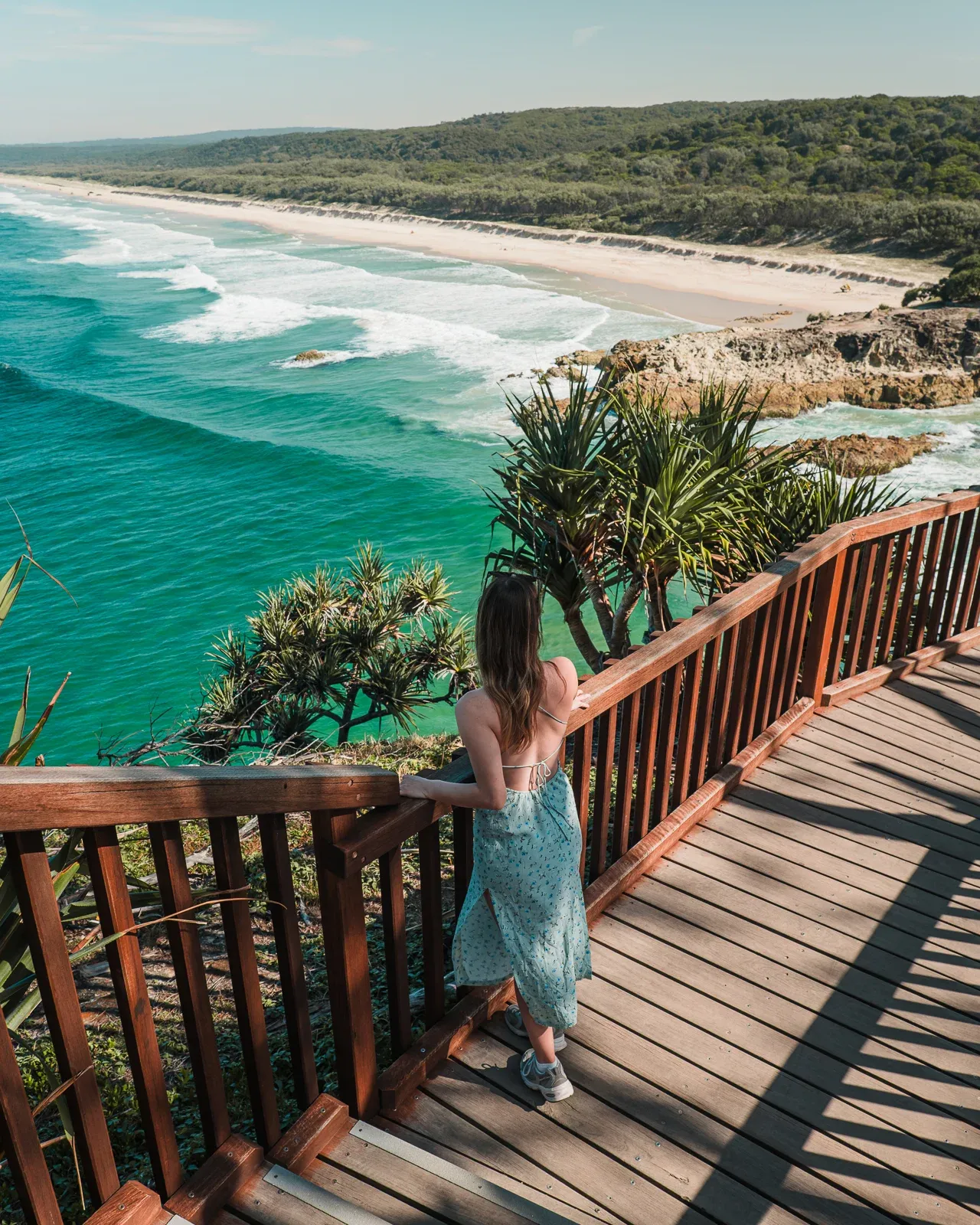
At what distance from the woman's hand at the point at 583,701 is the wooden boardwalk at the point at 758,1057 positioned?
2.96 ft

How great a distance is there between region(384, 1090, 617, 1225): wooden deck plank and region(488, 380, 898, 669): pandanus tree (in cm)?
415

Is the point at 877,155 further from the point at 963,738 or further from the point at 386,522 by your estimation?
the point at 963,738

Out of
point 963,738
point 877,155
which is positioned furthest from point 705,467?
point 877,155

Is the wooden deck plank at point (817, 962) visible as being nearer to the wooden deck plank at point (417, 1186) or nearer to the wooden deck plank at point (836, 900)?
the wooden deck plank at point (836, 900)

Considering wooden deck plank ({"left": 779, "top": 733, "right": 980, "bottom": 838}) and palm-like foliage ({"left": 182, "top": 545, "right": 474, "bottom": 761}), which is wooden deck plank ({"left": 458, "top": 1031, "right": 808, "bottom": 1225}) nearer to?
wooden deck plank ({"left": 779, "top": 733, "right": 980, "bottom": 838})

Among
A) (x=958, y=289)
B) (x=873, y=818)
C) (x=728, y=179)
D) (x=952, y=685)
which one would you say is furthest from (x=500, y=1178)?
(x=728, y=179)

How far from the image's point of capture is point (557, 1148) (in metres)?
2.44

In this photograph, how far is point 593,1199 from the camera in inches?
91.1

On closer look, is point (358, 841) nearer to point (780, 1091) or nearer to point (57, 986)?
point (57, 986)

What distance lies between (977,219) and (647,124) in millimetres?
103505

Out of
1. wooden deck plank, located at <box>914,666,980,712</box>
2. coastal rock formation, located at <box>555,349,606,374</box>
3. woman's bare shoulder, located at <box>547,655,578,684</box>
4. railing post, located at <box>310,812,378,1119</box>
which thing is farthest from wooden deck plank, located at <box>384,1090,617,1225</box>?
coastal rock formation, located at <box>555,349,606,374</box>

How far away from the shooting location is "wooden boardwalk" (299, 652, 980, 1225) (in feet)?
7.67

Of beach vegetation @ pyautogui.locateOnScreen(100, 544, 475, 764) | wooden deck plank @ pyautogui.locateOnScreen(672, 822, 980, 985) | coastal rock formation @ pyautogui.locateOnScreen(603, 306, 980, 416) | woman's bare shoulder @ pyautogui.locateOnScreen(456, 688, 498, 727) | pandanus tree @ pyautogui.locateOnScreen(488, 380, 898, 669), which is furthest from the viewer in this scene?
coastal rock formation @ pyautogui.locateOnScreen(603, 306, 980, 416)

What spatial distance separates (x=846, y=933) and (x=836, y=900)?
0.60ft
